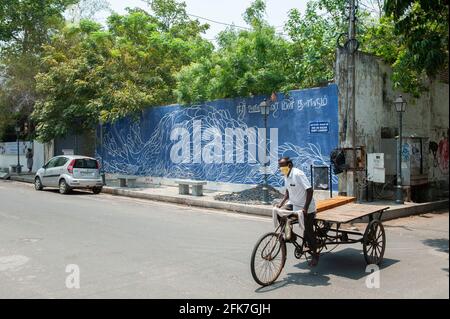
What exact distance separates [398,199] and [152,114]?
488 inches

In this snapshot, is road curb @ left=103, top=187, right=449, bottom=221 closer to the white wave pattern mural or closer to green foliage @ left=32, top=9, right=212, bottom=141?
the white wave pattern mural

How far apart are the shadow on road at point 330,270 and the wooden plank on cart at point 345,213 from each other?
30.2 inches

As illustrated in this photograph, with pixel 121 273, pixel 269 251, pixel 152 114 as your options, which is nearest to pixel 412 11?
pixel 269 251

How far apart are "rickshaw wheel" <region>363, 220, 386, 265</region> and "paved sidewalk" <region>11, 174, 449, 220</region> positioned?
10.8 feet

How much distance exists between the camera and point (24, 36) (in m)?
31.5

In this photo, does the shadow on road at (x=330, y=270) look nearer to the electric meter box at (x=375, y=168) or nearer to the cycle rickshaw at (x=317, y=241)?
the cycle rickshaw at (x=317, y=241)

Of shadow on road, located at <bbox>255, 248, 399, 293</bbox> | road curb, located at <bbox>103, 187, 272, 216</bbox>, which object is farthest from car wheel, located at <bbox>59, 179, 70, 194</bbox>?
shadow on road, located at <bbox>255, 248, 399, 293</bbox>

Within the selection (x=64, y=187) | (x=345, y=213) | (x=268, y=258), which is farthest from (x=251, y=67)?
(x=268, y=258)

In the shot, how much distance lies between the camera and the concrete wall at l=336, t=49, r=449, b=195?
1430 centimetres

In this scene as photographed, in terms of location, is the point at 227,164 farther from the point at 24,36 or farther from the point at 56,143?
the point at 24,36

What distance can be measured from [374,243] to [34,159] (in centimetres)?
2915
